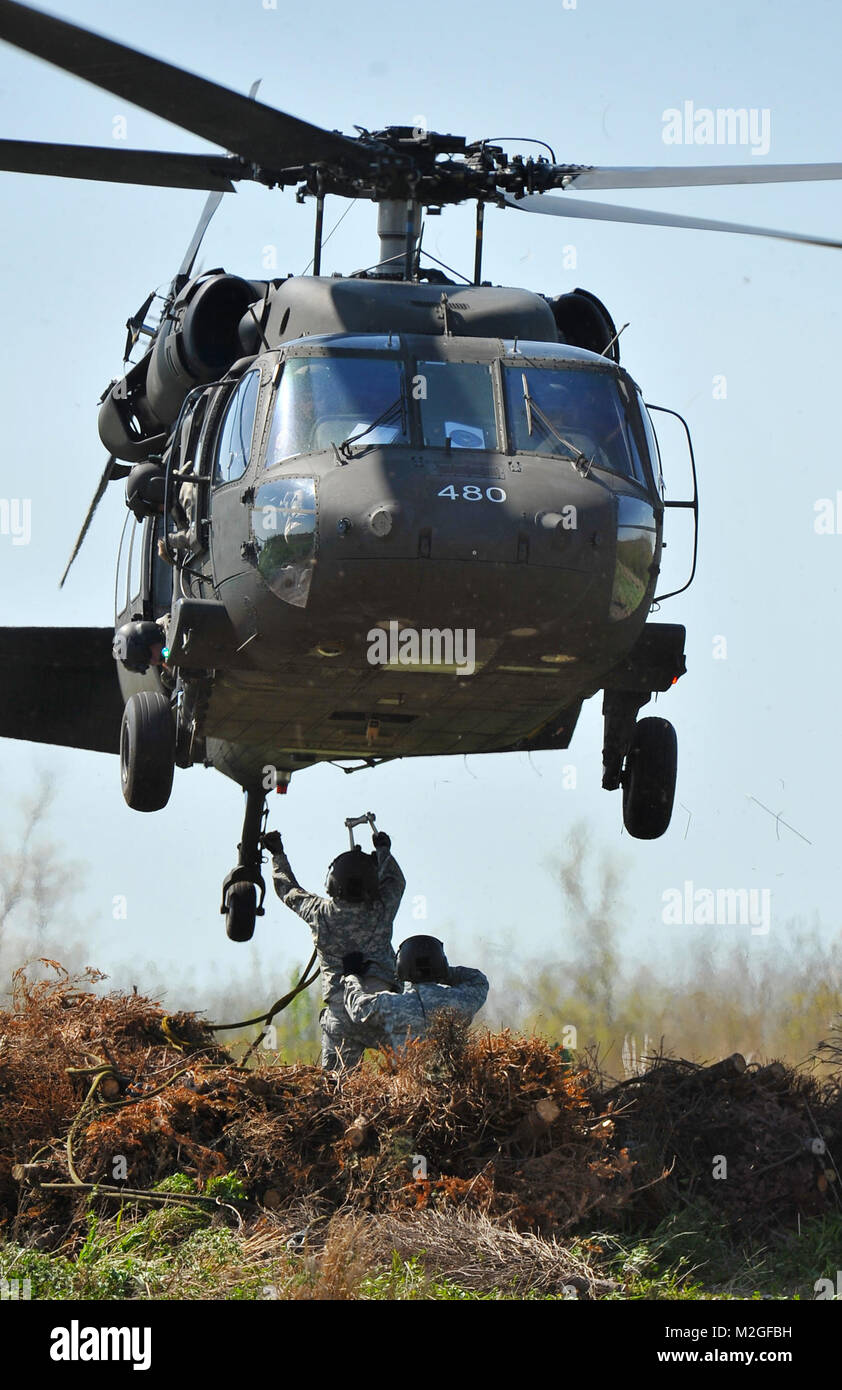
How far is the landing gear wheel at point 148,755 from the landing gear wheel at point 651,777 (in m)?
2.65

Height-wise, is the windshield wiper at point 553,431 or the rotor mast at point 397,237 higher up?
the rotor mast at point 397,237

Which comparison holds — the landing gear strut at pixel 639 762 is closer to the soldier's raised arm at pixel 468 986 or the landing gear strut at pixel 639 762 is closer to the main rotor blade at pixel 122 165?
the soldier's raised arm at pixel 468 986

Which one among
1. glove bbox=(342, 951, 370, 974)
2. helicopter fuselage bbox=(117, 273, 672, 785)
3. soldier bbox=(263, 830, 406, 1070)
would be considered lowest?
glove bbox=(342, 951, 370, 974)

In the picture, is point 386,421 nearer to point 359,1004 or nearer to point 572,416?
point 572,416

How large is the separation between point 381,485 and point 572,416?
1214mm

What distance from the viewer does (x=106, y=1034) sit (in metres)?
9.09

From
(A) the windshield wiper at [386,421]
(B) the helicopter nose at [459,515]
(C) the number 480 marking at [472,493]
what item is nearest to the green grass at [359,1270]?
(B) the helicopter nose at [459,515]

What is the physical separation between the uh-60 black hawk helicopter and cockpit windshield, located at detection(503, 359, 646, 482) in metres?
0.01

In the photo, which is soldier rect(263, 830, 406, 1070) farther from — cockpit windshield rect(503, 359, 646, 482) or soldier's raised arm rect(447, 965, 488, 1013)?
cockpit windshield rect(503, 359, 646, 482)

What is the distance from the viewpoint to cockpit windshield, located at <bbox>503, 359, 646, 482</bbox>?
29.3 feet

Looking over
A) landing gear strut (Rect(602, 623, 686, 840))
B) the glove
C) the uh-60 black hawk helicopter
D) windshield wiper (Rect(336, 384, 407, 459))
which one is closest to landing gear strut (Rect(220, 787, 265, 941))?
the uh-60 black hawk helicopter

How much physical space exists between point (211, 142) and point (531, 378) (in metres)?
1.90

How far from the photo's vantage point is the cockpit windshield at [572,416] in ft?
29.3
